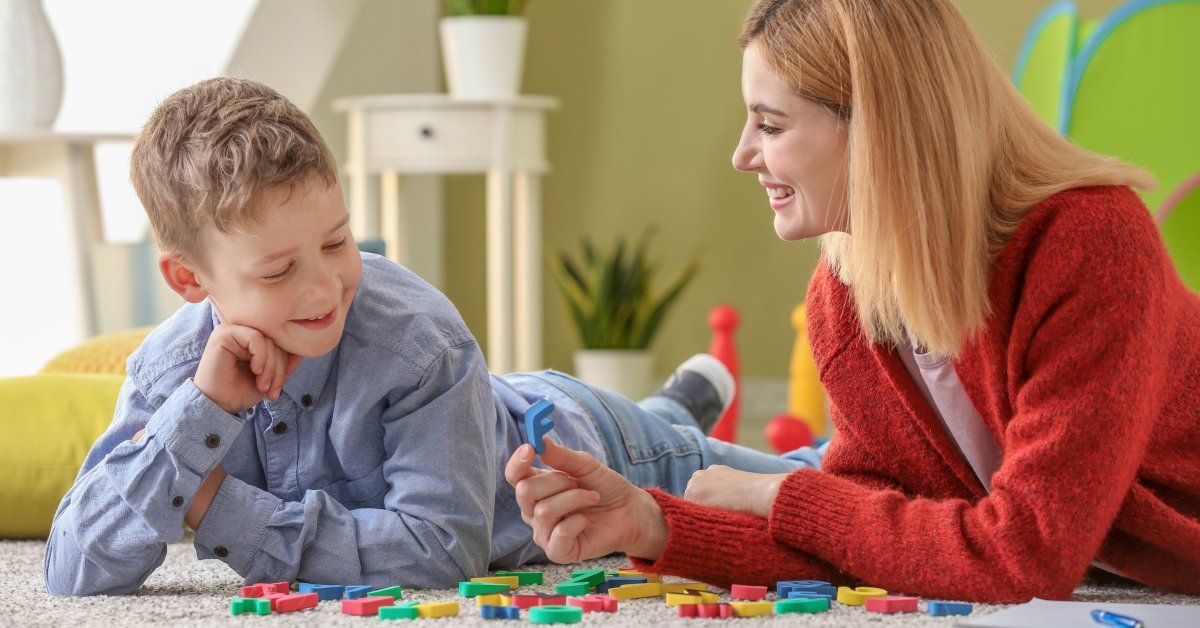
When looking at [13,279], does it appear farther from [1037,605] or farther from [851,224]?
[1037,605]

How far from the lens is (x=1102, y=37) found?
2.67 meters

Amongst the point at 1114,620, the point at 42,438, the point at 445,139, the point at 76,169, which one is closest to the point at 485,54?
the point at 445,139

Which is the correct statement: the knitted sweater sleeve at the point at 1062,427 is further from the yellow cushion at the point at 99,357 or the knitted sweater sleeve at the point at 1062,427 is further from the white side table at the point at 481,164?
the white side table at the point at 481,164

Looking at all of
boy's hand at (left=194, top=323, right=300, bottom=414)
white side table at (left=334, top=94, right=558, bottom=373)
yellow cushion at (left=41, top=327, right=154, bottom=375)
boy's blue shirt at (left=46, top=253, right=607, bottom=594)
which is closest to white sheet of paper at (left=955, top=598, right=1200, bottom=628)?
boy's blue shirt at (left=46, top=253, right=607, bottom=594)

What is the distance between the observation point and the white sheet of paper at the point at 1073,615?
960 mm

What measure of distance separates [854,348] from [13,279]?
2.28 meters

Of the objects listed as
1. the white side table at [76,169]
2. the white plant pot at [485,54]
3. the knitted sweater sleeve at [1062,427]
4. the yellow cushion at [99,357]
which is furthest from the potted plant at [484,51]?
the knitted sweater sleeve at [1062,427]

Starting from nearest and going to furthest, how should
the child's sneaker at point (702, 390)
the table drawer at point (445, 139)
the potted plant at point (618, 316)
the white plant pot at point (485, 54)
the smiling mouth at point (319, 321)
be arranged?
the smiling mouth at point (319, 321) < the child's sneaker at point (702, 390) < the table drawer at point (445, 139) < the white plant pot at point (485, 54) < the potted plant at point (618, 316)

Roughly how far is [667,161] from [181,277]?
9.09 ft

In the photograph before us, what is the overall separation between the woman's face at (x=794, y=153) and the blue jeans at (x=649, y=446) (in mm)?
435

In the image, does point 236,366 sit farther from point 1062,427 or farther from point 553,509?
point 1062,427

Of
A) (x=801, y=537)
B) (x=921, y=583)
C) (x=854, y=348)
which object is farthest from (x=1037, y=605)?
(x=854, y=348)

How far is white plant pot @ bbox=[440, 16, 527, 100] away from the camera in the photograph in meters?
3.34

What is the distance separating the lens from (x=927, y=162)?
1.08 metres
